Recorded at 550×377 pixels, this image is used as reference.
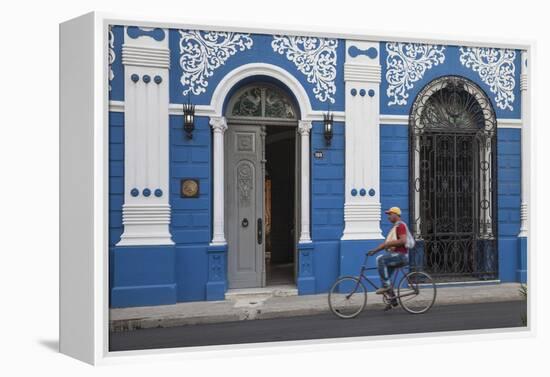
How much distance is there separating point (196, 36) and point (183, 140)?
0.98 meters

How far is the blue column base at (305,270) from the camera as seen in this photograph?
6750 millimetres

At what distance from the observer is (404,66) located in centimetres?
700

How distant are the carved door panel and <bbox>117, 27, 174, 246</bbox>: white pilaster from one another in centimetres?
77

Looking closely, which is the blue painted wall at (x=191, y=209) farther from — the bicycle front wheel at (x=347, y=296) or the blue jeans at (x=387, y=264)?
the blue jeans at (x=387, y=264)

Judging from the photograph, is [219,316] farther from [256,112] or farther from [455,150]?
[455,150]

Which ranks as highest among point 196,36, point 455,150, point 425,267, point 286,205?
point 196,36

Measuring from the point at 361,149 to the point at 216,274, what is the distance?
190 centimetres

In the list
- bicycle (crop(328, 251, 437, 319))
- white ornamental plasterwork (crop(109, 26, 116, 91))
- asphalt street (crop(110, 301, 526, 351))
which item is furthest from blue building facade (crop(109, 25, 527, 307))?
asphalt street (crop(110, 301, 526, 351))

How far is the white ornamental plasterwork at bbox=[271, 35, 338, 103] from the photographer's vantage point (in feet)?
22.0

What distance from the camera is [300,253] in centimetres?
679

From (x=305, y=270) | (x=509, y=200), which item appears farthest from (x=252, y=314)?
(x=509, y=200)

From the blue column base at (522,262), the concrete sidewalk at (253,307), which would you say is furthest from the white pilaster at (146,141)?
the blue column base at (522,262)

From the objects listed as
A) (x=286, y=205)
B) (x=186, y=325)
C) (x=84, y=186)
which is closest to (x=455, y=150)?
(x=286, y=205)

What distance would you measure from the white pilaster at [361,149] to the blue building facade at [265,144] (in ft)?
0.04
